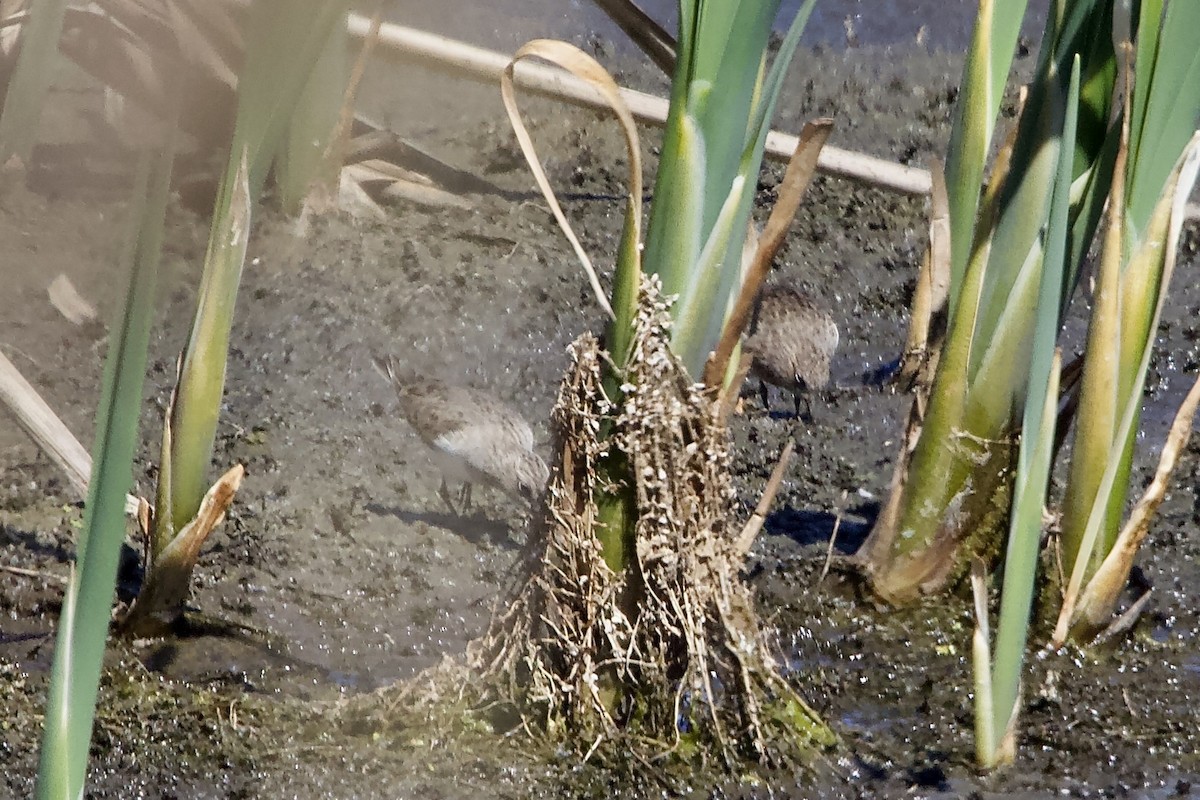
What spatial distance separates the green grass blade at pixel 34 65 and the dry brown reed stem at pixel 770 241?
5.87 feet

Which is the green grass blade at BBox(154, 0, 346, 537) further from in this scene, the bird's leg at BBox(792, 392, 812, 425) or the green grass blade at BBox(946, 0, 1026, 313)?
the bird's leg at BBox(792, 392, 812, 425)

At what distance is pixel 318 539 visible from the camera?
3984mm

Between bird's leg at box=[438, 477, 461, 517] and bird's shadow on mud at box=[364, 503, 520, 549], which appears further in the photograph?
bird's leg at box=[438, 477, 461, 517]

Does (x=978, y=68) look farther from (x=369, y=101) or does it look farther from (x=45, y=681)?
(x=369, y=101)

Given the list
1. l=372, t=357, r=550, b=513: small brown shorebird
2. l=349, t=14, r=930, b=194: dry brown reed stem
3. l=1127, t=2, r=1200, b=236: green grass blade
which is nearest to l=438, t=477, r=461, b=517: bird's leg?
l=372, t=357, r=550, b=513: small brown shorebird

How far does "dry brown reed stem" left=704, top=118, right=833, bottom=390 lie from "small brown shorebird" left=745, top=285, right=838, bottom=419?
8.32ft

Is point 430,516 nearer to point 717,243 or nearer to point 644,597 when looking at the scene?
point 644,597

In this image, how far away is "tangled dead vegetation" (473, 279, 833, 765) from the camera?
271 cm

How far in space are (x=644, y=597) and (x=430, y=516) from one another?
64.8 inches

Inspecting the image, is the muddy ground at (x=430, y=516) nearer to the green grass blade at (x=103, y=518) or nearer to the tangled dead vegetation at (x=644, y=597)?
the tangled dead vegetation at (x=644, y=597)

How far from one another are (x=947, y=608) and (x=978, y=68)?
1354 mm

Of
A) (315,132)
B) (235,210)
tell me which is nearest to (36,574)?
(235,210)

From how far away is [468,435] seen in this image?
4523 millimetres

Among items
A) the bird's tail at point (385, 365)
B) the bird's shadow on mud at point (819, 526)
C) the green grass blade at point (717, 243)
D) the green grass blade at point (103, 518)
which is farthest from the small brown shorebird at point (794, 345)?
the green grass blade at point (103, 518)
